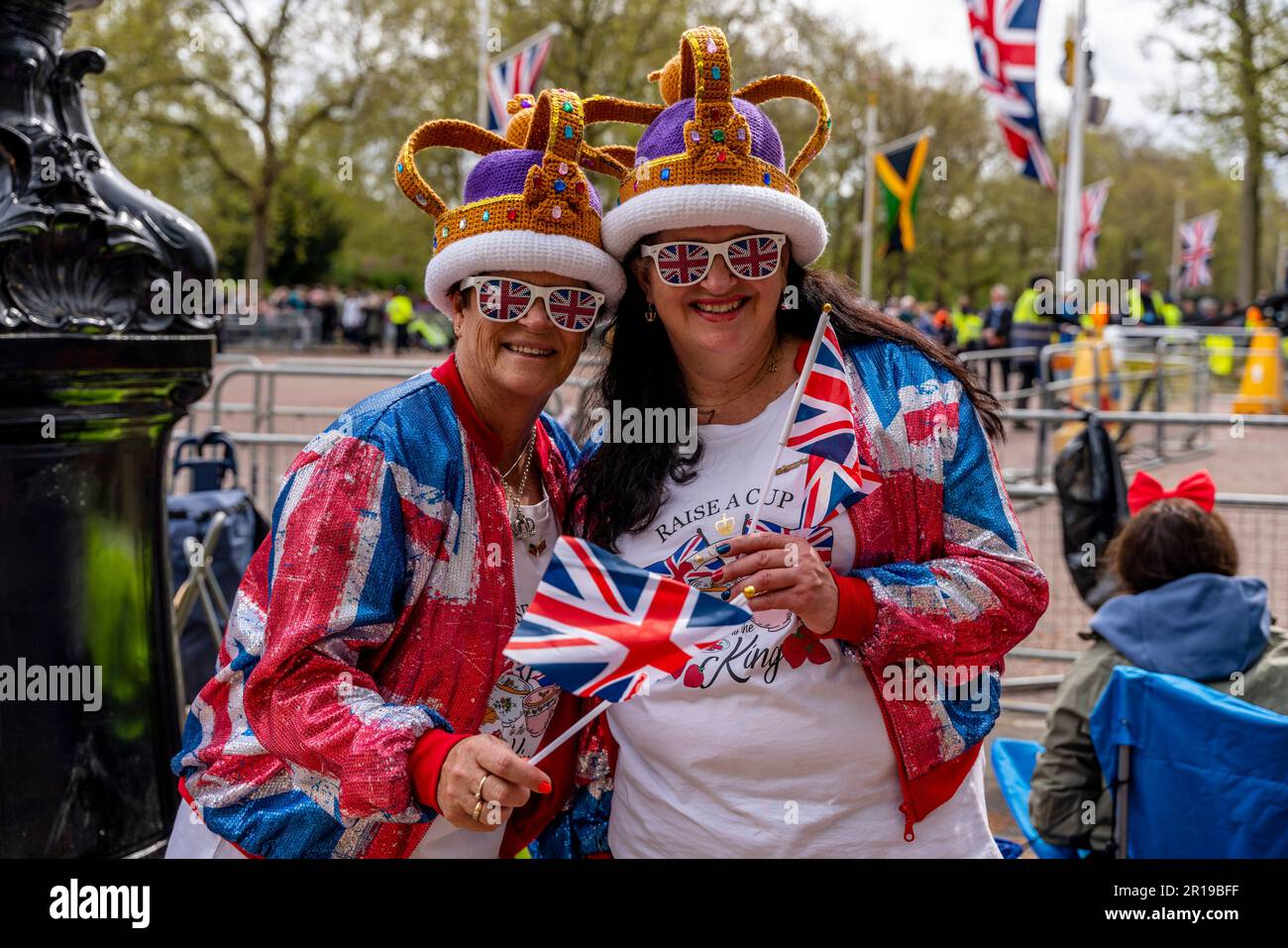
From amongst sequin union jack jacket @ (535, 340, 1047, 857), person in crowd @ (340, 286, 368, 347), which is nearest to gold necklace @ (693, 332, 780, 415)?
sequin union jack jacket @ (535, 340, 1047, 857)

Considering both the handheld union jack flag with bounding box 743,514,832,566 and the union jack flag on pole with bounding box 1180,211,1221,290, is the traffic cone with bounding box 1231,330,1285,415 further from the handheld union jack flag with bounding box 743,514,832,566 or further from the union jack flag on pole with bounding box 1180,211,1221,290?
the handheld union jack flag with bounding box 743,514,832,566

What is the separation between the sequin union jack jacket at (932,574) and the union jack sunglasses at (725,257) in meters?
0.26

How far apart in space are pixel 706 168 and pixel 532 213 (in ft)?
1.02

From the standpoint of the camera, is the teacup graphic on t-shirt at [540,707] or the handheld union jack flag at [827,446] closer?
the handheld union jack flag at [827,446]

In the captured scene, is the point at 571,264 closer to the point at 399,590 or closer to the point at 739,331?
the point at 739,331

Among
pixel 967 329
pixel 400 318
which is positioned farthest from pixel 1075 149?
pixel 400 318

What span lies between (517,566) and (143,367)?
114cm

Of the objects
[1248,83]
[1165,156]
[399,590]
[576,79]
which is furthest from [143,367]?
[1165,156]

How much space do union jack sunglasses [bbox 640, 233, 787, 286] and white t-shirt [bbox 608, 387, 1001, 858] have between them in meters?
0.35

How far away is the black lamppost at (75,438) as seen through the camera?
8.43ft

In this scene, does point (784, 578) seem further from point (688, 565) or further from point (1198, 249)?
point (1198, 249)

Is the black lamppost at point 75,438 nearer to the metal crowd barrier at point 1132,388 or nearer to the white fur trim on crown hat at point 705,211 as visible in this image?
the white fur trim on crown hat at point 705,211

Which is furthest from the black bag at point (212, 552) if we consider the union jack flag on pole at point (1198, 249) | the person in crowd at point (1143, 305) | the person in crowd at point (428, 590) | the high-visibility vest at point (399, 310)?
the union jack flag on pole at point (1198, 249)

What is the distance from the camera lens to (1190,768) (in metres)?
3.13
